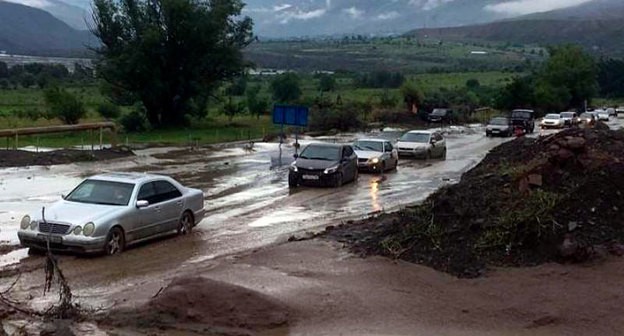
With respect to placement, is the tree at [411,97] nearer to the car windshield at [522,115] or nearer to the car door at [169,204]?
the car windshield at [522,115]

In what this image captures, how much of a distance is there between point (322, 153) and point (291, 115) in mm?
10810

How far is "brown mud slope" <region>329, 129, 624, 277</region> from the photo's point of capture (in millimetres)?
15602

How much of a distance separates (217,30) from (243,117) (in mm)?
17444

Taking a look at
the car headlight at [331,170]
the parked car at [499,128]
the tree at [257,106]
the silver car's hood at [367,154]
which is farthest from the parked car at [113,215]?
the tree at [257,106]

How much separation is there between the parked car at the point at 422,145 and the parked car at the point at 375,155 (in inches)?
200

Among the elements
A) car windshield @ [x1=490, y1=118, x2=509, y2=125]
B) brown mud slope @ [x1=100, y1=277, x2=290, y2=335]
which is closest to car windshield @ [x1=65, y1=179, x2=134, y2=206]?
brown mud slope @ [x1=100, y1=277, x2=290, y2=335]

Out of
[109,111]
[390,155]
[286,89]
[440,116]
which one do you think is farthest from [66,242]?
[286,89]

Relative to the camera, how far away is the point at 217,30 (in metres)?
59.6

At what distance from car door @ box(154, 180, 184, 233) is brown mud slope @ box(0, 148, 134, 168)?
1669cm

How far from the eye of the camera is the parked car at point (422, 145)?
42125mm

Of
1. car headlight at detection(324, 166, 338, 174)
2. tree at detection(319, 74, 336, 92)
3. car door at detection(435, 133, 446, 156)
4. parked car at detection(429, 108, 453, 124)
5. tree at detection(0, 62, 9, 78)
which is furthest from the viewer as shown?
tree at detection(0, 62, 9, 78)

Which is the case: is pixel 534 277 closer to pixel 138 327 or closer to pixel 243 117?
pixel 138 327

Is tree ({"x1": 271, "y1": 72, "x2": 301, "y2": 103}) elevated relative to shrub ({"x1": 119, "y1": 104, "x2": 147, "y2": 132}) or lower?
elevated

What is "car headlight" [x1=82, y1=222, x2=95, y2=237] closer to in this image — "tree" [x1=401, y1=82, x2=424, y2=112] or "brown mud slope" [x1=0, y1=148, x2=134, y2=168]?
"brown mud slope" [x1=0, y1=148, x2=134, y2=168]
